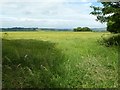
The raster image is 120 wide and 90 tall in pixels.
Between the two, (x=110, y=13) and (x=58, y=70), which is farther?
(x=110, y=13)

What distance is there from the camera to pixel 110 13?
1298cm

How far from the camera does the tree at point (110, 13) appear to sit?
12.4 metres

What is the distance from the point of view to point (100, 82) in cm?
705

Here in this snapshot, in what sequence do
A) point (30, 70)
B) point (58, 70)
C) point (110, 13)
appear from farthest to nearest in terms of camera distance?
point (110, 13) < point (58, 70) < point (30, 70)

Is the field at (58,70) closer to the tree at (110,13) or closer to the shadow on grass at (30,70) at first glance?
the shadow on grass at (30,70)

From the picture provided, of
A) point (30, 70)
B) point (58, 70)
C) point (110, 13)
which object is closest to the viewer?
point (30, 70)

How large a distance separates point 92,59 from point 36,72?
9.55 feet

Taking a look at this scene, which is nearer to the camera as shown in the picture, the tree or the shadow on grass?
the shadow on grass

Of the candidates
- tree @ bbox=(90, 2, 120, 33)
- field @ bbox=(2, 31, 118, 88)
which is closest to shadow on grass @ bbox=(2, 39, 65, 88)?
field @ bbox=(2, 31, 118, 88)

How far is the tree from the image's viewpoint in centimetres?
1242

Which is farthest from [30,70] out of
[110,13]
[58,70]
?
[110,13]

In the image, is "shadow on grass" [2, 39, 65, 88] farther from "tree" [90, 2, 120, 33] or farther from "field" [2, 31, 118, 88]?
"tree" [90, 2, 120, 33]

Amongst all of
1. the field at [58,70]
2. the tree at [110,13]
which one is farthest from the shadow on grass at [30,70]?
the tree at [110,13]

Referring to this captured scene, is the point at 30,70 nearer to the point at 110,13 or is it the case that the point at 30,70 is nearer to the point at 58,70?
the point at 58,70
